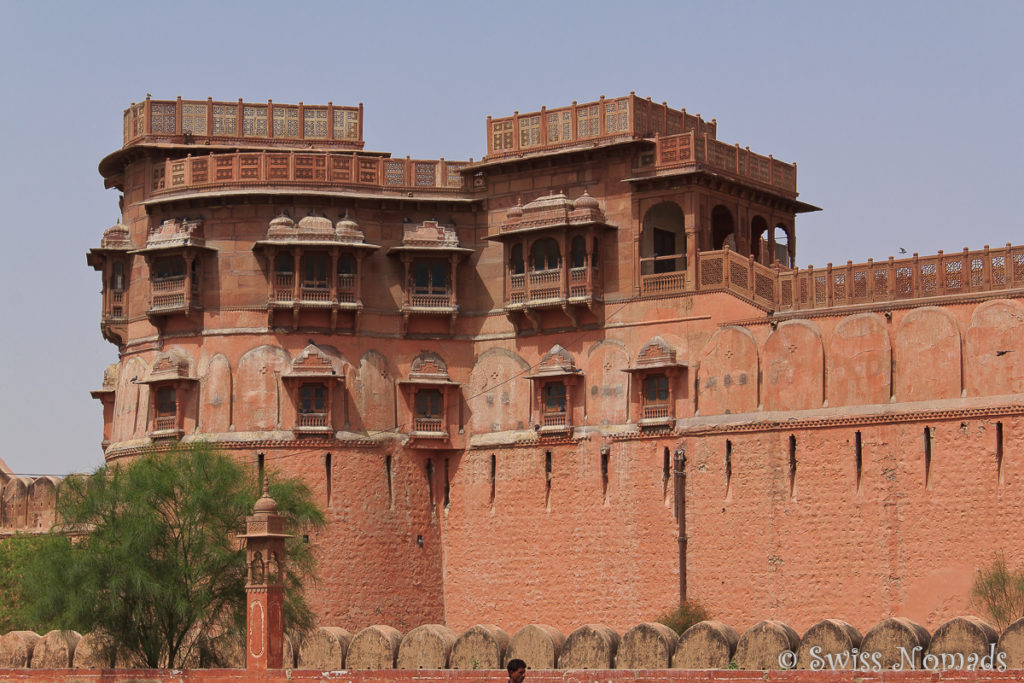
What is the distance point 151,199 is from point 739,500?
1764 cm

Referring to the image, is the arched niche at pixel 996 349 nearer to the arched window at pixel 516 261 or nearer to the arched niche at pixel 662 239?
the arched niche at pixel 662 239

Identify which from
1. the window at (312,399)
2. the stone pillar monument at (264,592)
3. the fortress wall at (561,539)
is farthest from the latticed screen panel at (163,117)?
the stone pillar monument at (264,592)

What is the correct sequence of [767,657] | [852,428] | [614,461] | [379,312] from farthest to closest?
1. [379,312]
2. [614,461]
3. [852,428]
4. [767,657]

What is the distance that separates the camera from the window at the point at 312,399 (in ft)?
165

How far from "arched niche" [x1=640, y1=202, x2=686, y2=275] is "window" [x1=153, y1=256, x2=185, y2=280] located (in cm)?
1186

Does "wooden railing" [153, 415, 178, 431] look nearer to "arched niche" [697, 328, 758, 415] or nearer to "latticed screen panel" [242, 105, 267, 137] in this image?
"latticed screen panel" [242, 105, 267, 137]

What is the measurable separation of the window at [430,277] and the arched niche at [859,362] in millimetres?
11340

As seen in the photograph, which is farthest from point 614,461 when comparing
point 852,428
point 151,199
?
point 151,199

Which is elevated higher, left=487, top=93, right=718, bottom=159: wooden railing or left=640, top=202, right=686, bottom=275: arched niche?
left=487, top=93, right=718, bottom=159: wooden railing

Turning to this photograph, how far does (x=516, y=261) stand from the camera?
51.2m

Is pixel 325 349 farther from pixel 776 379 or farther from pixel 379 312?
pixel 776 379

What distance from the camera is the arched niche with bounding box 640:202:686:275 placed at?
49.4m

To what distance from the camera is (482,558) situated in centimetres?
4994

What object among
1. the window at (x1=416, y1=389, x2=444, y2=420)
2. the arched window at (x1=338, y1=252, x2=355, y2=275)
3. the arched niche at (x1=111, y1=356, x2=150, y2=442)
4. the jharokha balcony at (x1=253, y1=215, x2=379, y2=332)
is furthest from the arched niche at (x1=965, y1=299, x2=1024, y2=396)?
the arched niche at (x1=111, y1=356, x2=150, y2=442)
